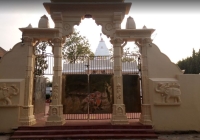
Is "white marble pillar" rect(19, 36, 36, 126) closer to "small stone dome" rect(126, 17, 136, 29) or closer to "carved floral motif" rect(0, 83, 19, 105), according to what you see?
"carved floral motif" rect(0, 83, 19, 105)

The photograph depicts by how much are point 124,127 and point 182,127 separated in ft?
8.79

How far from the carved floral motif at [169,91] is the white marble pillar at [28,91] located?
581 cm

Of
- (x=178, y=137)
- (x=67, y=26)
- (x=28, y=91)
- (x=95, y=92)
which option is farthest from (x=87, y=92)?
(x=178, y=137)

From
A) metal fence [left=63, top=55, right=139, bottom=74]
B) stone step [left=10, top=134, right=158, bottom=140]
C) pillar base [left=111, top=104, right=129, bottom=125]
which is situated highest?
metal fence [left=63, top=55, right=139, bottom=74]

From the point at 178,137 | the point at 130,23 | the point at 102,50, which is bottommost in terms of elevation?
the point at 178,137

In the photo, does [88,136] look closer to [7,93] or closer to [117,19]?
[7,93]

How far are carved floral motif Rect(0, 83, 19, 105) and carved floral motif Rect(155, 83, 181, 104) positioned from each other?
20.7ft

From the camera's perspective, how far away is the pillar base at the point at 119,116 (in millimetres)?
7616

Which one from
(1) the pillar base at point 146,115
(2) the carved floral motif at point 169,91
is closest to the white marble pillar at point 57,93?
(1) the pillar base at point 146,115

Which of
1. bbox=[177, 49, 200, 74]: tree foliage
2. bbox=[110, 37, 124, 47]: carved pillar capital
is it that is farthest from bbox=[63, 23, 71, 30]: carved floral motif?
bbox=[177, 49, 200, 74]: tree foliage

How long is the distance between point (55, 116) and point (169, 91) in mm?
5195

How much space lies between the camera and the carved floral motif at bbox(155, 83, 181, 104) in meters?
7.61

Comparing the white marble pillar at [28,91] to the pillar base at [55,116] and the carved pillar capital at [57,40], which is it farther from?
the carved pillar capital at [57,40]

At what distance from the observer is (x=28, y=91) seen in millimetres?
7867
